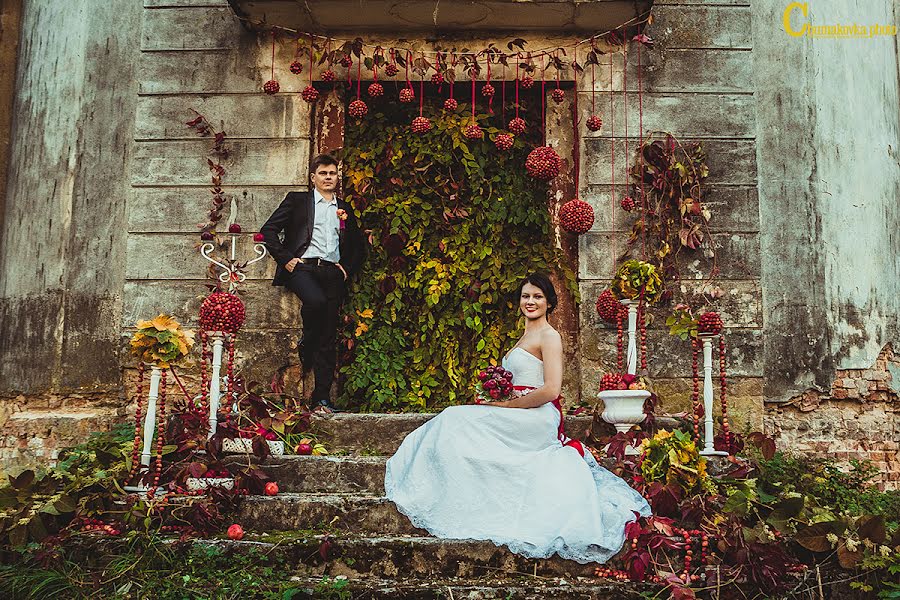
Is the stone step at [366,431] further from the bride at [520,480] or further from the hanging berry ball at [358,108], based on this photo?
the hanging berry ball at [358,108]

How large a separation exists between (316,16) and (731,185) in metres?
3.65

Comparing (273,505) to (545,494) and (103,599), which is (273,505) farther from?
(545,494)

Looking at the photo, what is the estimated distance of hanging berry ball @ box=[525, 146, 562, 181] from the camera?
21.7 feet

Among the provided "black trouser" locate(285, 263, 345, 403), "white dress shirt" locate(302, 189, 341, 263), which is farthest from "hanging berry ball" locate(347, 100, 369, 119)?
"black trouser" locate(285, 263, 345, 403)

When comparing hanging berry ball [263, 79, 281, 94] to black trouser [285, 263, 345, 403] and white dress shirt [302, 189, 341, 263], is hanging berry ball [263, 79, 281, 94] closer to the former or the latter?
white dress shirt [302, 189, 341, 263]

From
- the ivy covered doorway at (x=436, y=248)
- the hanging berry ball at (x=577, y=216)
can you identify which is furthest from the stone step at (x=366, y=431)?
the hanging berry ball at (x=577, y=216)

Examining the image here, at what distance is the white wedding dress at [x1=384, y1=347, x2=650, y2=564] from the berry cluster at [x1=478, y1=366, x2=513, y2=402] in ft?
0.51

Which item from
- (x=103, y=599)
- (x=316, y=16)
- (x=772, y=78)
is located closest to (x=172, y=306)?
(x=316, y=16)

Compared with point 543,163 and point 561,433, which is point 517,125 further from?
point 561,433

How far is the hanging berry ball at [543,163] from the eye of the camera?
6.61 meters

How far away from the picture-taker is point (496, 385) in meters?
4.93

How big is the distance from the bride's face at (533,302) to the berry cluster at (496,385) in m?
0.46

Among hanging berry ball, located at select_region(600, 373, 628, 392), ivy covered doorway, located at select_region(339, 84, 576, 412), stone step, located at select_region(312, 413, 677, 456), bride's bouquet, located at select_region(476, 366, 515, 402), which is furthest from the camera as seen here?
ivy covered doorway, located at select_region(339, 84, 576, 412)

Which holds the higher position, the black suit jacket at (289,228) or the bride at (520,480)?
the black suit jacket at (289,228)
